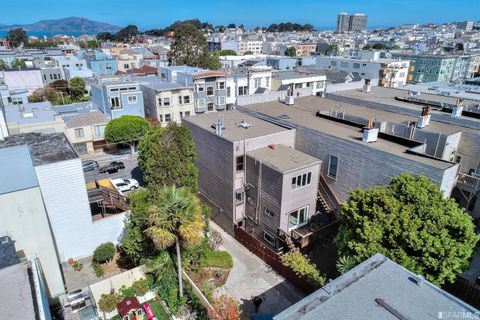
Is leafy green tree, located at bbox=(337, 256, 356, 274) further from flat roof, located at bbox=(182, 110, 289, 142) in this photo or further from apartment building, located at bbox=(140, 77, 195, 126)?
apartment building, located at bbox=(140, 77, 195, 126)

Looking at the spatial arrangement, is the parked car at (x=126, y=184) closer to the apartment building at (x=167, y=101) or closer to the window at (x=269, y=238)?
the apartment building at (x=167, y=101)

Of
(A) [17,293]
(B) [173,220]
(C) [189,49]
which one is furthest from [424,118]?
(C) [189,49]

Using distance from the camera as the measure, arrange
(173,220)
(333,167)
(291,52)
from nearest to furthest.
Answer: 1. (173,220)
2. (333,167)
3. (291,52)

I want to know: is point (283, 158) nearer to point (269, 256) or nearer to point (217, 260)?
point (269, 256)

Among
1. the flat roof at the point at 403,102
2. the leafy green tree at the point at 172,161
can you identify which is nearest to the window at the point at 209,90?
the flat roof at the point at 403,102

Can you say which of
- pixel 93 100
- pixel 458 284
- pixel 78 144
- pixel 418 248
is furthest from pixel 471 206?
pixel 93 100

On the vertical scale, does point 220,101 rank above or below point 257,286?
above

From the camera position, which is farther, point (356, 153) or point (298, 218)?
point (298, 218)
